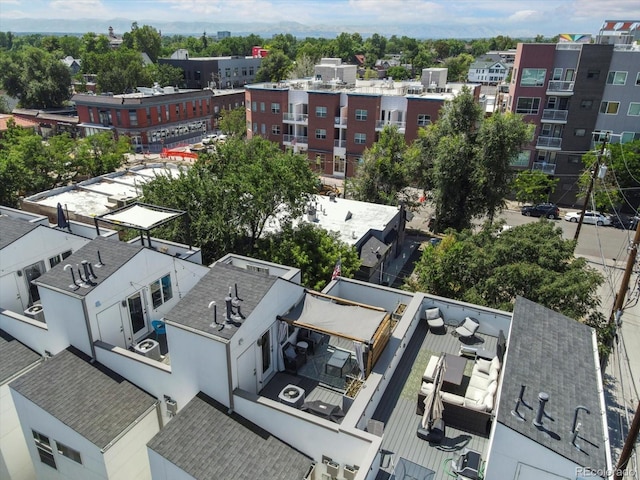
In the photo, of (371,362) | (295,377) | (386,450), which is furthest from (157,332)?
(386,450)

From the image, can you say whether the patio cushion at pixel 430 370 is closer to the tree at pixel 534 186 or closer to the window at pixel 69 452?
the window at pixel 69 452

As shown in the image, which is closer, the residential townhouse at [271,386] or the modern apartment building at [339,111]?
the residential townhouse at [271,386]

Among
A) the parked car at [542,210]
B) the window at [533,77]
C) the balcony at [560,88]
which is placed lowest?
the parked car at [542,210]

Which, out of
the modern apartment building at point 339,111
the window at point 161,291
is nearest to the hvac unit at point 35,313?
the window at point 161,291

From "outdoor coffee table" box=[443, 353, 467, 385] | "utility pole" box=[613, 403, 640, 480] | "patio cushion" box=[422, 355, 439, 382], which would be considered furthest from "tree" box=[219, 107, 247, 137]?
"utility pole" box=[613, 403, 640, 480]

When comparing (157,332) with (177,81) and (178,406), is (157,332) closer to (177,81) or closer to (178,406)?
(178,406)

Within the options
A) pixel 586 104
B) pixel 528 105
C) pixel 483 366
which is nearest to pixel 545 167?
pixel 528 105

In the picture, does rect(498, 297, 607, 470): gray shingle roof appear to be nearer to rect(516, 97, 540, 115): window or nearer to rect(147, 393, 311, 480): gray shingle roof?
rect(147, 393, 311, 480): gray shingle roof
